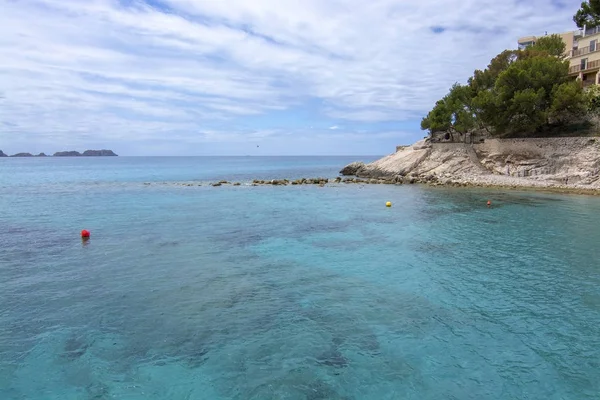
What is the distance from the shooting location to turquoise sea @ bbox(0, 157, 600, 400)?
9.30 m

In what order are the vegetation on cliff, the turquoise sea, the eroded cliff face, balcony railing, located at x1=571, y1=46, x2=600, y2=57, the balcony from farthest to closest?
1. balcony railing, located at x1=571, y1=46, x2=600, y2=57
2. the balcony
3. the vegetation on cliff
4. the eroded cliff face
5. the turquoise sea

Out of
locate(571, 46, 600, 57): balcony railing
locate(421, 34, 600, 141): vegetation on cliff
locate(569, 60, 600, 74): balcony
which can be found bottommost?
locate(421, 34, 600, 141): vegetation on cliff

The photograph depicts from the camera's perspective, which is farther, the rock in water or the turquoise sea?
the rock in water

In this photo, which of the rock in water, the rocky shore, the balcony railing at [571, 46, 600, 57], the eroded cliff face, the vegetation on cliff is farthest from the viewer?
the rock in water

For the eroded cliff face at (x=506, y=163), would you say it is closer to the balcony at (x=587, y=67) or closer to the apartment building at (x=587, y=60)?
the apartment building at (x=587, y=60)

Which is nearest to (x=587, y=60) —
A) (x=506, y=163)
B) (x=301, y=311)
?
(x=506, y=163)

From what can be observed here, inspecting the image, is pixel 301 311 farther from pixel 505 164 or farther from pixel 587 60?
pixel 587 60

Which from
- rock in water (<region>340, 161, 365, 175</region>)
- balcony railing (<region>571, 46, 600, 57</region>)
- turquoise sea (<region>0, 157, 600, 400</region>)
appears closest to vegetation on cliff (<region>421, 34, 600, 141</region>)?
balcony railing (<region>571, 46, 600, 57</region>)

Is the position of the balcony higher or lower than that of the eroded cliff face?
higher

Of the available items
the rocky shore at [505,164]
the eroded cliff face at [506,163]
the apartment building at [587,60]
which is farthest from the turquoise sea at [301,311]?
the apartment building at [587,60]

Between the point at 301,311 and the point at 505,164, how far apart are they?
48404mm

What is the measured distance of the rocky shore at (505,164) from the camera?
148 ft

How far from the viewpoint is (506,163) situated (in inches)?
2076

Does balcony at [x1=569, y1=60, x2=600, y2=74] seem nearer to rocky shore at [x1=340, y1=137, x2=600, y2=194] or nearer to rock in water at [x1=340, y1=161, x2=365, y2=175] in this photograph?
rocky shore at [x1=340, y1=137, x2=600, y2=194]
